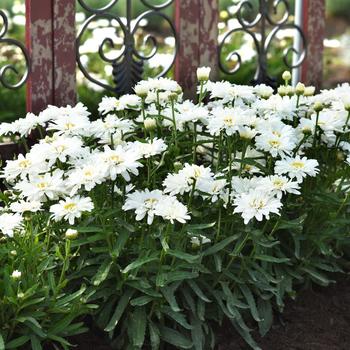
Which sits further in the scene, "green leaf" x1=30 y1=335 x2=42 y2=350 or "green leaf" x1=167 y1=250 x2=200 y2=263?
"green leaf" x1=167 y1=250 x2=200 y2=263

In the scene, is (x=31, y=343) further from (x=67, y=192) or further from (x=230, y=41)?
(x=230, y=41)

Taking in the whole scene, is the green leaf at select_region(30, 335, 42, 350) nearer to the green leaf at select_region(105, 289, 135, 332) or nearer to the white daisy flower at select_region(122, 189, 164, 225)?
the green leaf at select_region(105, 289, 135, 332)

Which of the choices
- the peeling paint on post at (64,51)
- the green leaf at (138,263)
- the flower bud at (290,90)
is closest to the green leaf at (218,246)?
the green leaf at (138,263)

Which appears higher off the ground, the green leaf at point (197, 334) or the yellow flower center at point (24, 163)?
the yellow flower center at point (24, 163)

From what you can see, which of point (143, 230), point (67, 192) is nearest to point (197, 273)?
point (143, 230)

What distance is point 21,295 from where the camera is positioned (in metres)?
2.54

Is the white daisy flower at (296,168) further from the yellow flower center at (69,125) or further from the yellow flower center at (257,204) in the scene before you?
the yellow flower center at (69,125)

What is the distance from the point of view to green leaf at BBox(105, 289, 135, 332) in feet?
9.08

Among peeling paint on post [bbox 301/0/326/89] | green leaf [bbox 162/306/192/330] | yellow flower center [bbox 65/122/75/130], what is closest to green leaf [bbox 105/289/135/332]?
green leaf [bbox 162/306/192/330]

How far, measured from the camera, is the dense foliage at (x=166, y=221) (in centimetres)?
276

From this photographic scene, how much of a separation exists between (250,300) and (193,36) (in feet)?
4.69

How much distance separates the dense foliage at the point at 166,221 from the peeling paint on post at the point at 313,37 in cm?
123

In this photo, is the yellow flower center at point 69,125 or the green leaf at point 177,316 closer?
the green leaf at point 177,316

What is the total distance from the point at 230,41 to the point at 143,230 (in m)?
3.78
